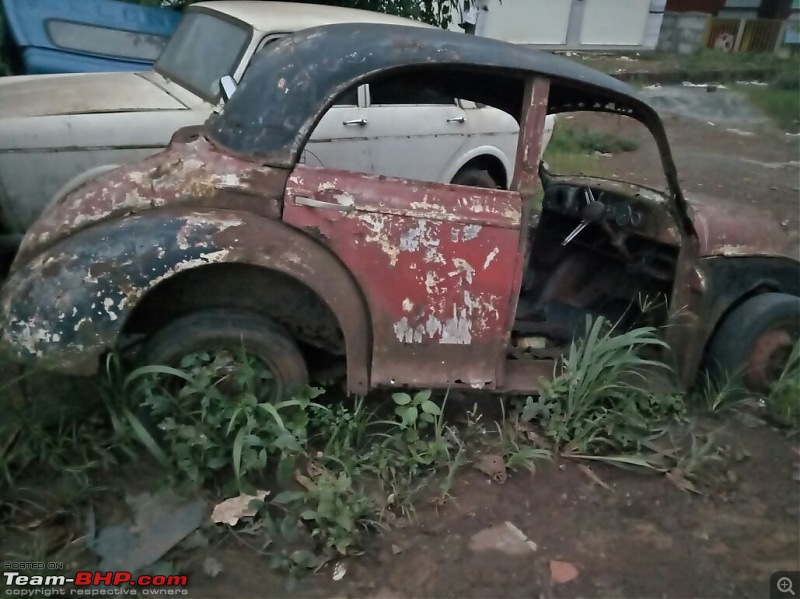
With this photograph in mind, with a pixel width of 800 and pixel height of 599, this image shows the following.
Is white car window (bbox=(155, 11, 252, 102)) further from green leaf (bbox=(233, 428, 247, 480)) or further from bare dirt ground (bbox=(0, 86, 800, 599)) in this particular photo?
bare dirt ground (bbox=(0, 86, 800, 599))

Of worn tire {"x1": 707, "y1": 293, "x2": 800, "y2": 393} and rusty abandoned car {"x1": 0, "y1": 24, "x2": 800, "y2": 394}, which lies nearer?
rusty abandoned car {"x1": 0, "y1": 24, "x2": 800, "y2": 394}

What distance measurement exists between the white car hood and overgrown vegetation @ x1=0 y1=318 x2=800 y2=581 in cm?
199

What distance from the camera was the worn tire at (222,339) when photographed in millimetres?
2582

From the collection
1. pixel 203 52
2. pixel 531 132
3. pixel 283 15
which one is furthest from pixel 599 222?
pixel 203 52

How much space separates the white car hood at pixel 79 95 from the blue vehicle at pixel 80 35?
0.70 metres

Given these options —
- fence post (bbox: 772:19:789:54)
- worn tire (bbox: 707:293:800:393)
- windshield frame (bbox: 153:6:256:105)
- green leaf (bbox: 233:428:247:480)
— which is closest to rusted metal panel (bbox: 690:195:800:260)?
worn tire (bbox: 707:293:800:393)

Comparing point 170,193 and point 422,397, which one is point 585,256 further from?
point 170,193

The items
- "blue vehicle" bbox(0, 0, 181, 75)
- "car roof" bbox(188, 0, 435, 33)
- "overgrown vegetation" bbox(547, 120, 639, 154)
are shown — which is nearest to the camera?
"car roof" bbox(188, 0, 435, 33)

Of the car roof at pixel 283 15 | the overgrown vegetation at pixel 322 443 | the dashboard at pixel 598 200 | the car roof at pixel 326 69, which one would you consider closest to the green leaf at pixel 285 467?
the overgrown vegetation at pixel 322 443

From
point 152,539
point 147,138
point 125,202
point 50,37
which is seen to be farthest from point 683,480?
point 50,37

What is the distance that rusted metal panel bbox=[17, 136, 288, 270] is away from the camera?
8.14 ft

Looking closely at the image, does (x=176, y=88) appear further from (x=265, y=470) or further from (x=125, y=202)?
(x=265, y=470)

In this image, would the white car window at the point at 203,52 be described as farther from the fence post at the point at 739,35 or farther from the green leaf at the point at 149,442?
the fence post at the point at 739,35

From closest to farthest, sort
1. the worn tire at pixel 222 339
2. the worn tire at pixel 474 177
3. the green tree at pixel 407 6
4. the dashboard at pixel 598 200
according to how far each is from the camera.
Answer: the worn tire at pixel 222 339
the dashboard at pixel 598 200
the worn tire at pixel 474 177
the green tree at pixel 407 6
